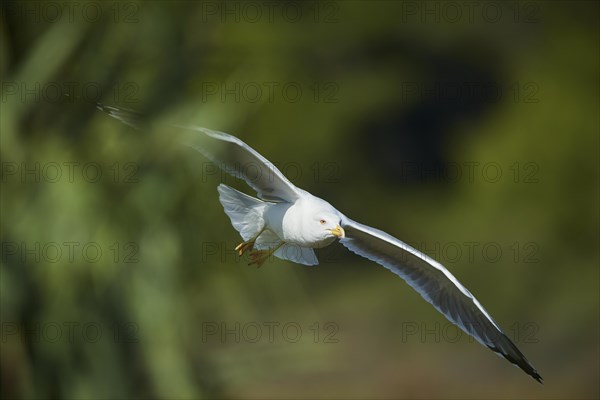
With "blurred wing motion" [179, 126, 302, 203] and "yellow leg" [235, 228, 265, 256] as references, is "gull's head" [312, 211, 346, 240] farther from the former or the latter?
"yellow leg" [235, 228, 265, 256]

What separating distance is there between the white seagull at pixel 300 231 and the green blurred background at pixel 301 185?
2.20 ft

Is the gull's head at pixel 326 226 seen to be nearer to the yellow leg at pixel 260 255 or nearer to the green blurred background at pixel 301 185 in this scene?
the yellow leg at pixel 260 255

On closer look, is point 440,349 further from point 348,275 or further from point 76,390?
point 76,390

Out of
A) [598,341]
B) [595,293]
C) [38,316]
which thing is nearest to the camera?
[38,316]

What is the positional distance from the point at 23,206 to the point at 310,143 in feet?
18.6

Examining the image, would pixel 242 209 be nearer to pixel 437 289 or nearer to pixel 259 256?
pixel 259 256

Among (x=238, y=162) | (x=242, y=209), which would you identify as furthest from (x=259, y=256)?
(x=238, y=162)

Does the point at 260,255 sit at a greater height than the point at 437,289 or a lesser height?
greater

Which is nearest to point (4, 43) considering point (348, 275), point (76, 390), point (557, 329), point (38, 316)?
point (38, 316)

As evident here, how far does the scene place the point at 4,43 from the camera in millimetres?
4043

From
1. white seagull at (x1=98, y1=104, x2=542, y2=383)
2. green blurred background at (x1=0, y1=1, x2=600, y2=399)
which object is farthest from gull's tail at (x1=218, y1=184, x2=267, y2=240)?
green blurred background at (x1=0, y1=1, x2=600, y2=399)

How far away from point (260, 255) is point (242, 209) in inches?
6.4

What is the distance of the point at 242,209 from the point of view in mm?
3461

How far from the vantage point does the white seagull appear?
3203mm
